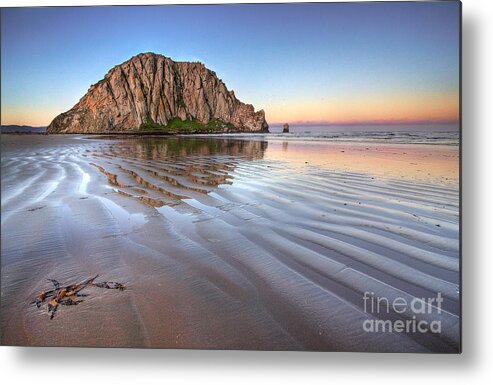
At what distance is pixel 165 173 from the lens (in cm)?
538

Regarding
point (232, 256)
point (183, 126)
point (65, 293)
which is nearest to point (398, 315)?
point (232, 256)

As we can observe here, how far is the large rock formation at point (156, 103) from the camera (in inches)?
160

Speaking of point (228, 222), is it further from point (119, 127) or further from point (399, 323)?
point (119, 127)

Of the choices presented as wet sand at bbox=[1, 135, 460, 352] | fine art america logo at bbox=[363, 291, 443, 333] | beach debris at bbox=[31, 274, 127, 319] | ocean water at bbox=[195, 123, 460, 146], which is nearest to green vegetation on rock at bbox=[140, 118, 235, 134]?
wet sand at bbox=[1, 135, 460, 352]

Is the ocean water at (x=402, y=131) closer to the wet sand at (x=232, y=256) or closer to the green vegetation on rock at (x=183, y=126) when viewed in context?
the wet sand at (x=232, y=256)

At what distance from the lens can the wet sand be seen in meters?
2.27

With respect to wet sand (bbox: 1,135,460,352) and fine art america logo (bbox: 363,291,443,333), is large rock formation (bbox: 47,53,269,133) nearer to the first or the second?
wet sand (bbox: 1,135,460,352)

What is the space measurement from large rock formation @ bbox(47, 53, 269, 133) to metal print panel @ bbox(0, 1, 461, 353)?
0.10 ft

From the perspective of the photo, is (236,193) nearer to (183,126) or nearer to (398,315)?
(183,126)

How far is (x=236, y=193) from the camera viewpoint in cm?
415

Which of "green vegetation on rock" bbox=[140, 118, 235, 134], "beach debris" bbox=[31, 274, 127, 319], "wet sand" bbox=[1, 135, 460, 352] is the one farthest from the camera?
"green vegetation on rock" bbox=[140, 118, 235, 134]

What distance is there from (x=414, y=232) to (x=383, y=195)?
1.00 m

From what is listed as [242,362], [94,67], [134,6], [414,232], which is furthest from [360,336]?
[94,67]

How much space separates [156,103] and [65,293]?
3.01 metres
